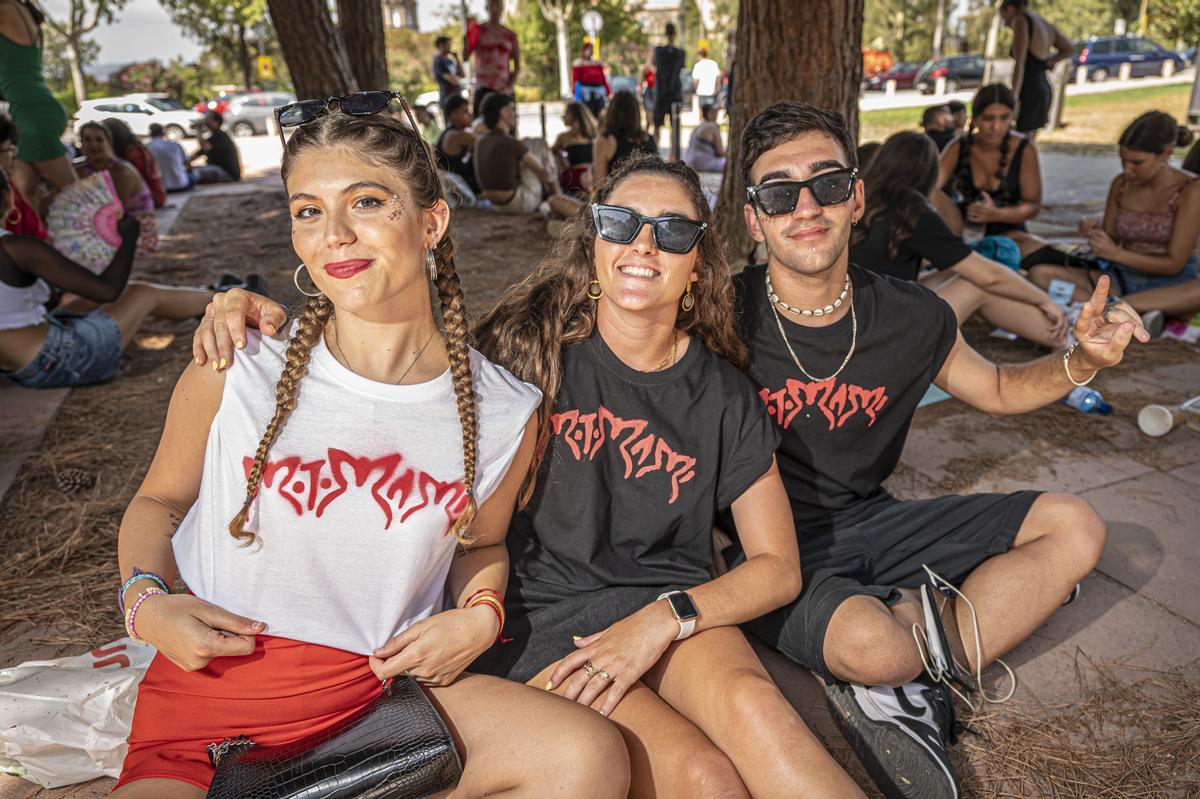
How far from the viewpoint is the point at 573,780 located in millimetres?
1661

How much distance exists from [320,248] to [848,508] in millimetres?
1764

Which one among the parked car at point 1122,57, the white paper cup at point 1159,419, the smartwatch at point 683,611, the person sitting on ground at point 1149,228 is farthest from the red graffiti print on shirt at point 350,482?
the parked car at point 1122,57

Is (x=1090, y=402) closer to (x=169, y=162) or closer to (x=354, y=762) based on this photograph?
(x=354, y=762)

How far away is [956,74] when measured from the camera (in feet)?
100

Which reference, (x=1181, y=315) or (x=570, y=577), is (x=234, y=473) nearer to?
(x=570, y=577)

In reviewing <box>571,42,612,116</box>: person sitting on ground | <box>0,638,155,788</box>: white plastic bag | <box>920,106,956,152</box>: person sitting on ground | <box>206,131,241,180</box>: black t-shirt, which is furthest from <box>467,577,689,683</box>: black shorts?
<box>206,131,241,180</box>: black t-shirt

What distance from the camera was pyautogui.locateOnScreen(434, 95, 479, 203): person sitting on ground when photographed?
10.8 metres

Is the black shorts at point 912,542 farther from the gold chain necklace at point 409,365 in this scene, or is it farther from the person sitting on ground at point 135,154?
the person sitting on ground at point 135,154

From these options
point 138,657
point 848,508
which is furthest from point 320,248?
point 848,508

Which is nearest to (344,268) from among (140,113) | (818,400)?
(818,400)

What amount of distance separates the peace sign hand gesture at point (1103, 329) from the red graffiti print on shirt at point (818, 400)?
2.08ft

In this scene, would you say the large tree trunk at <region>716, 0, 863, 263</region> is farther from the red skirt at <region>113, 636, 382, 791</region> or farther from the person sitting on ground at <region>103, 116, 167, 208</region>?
the person sitting on ground at <region>103, 116, 167, 208</region>

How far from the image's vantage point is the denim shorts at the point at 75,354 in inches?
189

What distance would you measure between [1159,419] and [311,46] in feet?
25.0
